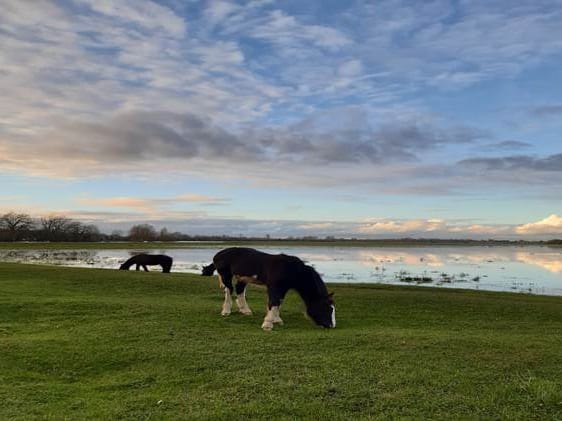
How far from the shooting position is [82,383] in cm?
693

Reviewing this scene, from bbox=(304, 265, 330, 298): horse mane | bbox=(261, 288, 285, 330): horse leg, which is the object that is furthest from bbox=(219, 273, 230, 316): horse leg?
bbox=(304, 265, 330, 298): horse mane

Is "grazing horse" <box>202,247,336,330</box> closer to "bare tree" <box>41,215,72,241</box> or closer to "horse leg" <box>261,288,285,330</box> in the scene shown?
"horse leg" <box>261,288,285,330</box>

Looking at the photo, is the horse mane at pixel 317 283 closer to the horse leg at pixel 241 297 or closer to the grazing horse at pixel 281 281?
the grazing horse at pixel 281 281

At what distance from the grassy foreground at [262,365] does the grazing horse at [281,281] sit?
444 millimetres

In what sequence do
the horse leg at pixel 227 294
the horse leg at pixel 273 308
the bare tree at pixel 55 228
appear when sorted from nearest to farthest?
the horse leg at pixel 273 308 → the horse leg at pixel 227 294 → the bare tree at pixel 55 228

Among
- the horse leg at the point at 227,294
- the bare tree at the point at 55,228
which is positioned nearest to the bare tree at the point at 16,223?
the bare tree at the point at 55,228

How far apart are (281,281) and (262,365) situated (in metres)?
4.10

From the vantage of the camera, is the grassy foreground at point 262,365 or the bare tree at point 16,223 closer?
the grassy foreground at point 262,365

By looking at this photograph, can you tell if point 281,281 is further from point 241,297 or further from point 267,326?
point 241,297

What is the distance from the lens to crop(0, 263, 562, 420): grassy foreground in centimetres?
582

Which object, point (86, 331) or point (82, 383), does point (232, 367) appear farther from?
point (86, 331)

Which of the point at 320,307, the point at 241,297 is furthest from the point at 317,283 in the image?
the point at 241,297

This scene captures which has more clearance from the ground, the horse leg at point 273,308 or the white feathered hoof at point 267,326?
the horse leg at point 273,308

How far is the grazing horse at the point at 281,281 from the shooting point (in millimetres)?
11406
